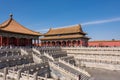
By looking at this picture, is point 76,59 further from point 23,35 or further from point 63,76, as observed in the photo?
point 63,76

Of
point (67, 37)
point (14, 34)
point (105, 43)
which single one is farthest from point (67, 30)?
point (14, 34)

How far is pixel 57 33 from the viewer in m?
54.3

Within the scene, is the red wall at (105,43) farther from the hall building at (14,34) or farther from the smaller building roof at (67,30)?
the hall building at (14,34)

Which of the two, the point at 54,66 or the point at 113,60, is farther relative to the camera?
the point at 113,60

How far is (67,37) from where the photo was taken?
50156mm

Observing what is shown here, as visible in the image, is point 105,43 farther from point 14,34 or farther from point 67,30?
point 14,34

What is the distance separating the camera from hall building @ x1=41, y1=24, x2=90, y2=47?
162ft

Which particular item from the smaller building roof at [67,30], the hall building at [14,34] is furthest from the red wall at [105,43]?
the hall building at [14,34]

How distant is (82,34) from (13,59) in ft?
103

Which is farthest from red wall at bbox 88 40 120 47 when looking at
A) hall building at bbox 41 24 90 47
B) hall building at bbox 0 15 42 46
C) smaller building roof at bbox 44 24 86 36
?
hall building at bbox 0 15 42 46

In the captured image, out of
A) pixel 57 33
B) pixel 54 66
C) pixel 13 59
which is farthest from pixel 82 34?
pixel 13 59

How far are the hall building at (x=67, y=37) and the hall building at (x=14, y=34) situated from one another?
10603 millimetres

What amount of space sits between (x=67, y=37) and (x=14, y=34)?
1833 cm

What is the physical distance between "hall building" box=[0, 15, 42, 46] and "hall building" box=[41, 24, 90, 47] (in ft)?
34.8
